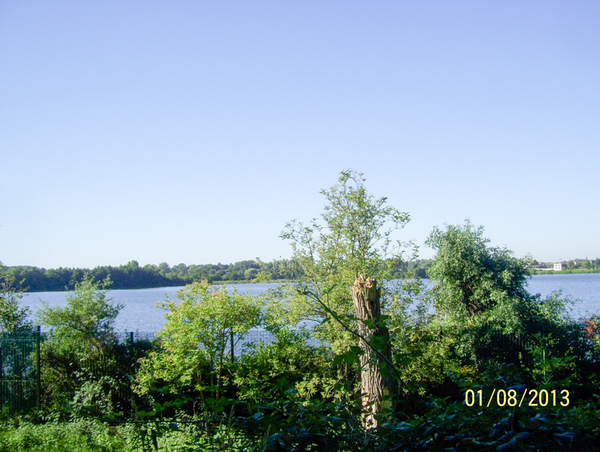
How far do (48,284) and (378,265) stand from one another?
18.7 metres

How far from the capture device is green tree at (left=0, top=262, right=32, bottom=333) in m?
11.8

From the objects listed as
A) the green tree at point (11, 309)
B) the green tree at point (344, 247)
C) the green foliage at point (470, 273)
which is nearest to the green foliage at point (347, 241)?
the green tree at point (344, 247)

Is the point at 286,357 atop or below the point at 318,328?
below

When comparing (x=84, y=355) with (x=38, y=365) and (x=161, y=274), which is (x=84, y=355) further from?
(x=161, y=274)

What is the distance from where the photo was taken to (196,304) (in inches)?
369

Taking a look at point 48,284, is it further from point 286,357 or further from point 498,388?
point 498,388

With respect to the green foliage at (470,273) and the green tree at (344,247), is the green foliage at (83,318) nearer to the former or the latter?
the green tree at (344,247)

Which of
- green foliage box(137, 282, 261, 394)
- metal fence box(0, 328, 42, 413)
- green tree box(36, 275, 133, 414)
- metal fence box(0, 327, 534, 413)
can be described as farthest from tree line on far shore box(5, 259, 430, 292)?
metal fence box(0, 328, 42, 413)

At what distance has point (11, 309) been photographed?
11961mm

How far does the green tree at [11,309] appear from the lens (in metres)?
11.8

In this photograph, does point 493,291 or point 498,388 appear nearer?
point 498,388

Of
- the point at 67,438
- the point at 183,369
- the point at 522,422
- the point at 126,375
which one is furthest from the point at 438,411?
the point at 126,375

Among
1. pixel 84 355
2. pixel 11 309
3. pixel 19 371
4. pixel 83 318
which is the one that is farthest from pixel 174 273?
pixel 19 371

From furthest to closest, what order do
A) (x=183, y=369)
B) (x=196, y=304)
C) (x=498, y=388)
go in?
(x=196, y=304) < (x=183, y=369) < (x=498, y=388)
